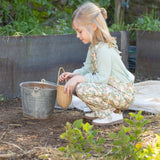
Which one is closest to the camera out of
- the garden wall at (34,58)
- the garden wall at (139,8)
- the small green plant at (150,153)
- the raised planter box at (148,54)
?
the small green plant at (150,153)

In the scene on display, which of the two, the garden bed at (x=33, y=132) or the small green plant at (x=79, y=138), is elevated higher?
the small green plant at (x=79, y=138)

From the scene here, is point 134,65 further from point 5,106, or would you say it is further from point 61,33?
point 5,106

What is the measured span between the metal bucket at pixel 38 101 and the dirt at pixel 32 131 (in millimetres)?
78

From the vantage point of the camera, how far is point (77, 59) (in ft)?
14.0

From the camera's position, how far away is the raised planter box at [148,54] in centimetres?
496

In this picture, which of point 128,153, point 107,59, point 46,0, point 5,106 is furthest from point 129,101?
point 46,0

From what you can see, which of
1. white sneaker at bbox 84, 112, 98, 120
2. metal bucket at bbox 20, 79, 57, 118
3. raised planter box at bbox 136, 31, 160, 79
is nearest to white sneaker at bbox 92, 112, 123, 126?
white sneaker at bbox 84, 112, 98, 120

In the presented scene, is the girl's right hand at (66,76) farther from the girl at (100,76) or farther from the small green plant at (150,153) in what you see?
the small green plant at (150,153)

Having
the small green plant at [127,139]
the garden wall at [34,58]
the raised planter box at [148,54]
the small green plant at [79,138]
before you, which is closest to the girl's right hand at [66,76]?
the garden wall at [34,58]

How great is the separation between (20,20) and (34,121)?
1.83m

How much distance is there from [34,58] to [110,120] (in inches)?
51.9

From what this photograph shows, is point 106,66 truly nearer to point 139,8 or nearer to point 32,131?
point 32,131

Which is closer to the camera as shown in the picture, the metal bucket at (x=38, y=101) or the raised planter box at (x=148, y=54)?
the metal bucket at (x=38, y=101)

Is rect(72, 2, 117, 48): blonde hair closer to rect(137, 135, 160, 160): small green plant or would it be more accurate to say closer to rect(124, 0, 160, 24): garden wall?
rect(137, 135, 160, 160): small green plant
